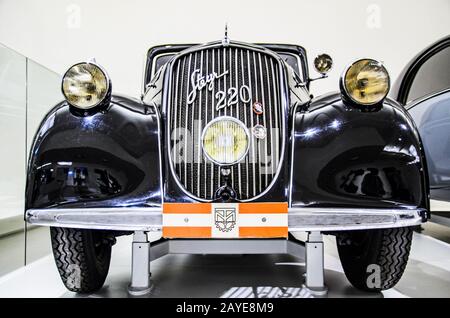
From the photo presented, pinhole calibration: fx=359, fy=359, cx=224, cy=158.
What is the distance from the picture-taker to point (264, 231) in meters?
Result: 1.32

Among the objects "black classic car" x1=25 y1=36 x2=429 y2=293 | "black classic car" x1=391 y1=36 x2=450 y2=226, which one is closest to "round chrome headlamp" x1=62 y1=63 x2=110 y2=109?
"black classic car" x1=25 y1=36 x2=429 y2=293

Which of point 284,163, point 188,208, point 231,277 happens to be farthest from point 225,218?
point 231,277

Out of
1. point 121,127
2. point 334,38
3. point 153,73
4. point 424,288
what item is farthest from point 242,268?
point 334,38

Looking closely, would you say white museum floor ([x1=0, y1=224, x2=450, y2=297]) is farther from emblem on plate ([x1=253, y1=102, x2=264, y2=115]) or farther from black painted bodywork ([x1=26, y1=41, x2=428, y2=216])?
emblem on plate ([x1=253, y1=102, x2=264, y2=115])

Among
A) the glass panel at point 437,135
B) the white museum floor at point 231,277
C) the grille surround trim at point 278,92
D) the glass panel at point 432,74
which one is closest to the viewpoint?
the grille surround trim at point 278,92

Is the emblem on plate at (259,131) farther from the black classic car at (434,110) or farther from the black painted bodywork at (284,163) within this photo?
the black classic car at (434,110)

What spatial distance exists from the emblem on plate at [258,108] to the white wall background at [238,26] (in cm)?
335

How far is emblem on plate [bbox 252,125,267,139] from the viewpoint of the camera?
151 centimetres

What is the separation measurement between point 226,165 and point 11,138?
2302 millimetres

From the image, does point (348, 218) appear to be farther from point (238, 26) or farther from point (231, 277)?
point (238, 26)

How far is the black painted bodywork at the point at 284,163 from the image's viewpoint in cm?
136

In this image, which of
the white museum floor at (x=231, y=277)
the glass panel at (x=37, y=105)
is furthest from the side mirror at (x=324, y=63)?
the glass panel at (x=37, y=105)

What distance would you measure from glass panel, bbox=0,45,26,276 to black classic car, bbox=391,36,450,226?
3.19m
